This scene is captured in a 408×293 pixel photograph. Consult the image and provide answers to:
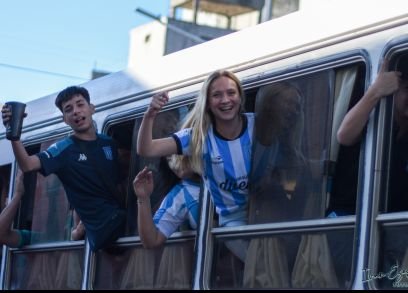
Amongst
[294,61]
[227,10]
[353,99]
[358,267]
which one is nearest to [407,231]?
[358,267]

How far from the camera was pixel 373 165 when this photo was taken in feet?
15.5

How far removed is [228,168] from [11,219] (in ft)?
8.64

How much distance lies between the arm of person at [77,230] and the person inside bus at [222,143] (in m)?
1.59

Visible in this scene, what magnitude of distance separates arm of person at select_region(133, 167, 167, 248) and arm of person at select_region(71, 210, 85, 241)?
1113 millimetres

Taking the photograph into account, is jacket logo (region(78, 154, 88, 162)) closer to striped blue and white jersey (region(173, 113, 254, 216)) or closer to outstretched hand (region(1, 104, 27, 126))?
outstretched hand (region(1, 104, 27, 126))

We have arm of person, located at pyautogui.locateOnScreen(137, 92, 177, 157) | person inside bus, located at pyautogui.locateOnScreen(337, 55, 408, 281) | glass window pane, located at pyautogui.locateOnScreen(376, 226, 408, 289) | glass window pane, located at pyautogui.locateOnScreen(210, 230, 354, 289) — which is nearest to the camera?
glass window pane, located at pyautogui.locateOnScreen(376, 226, 408, 289)

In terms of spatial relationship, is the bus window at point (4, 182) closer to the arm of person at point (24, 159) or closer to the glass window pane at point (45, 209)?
the glass window pane at point (45, 209)

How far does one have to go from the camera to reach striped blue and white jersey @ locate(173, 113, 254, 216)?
18.2 ft

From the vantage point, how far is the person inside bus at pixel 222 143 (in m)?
5.56

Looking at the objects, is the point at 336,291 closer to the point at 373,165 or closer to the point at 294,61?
the point at 373,165

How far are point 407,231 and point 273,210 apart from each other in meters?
1.00

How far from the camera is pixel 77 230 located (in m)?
7.18

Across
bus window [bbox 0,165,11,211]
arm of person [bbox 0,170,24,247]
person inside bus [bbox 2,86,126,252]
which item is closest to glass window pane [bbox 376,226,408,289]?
person inside bus [bbox 2,86,126,252]

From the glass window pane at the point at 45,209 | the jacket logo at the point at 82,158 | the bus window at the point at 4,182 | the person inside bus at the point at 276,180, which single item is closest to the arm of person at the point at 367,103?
the person inside bus at the point at 276,180
